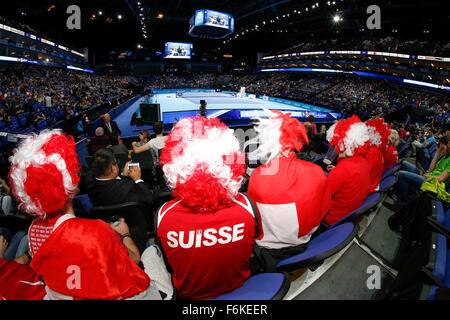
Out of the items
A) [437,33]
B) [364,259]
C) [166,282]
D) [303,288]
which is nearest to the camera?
[166,282]

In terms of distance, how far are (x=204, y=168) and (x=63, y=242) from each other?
84cm

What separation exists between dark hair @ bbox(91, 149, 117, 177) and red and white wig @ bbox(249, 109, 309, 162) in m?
1.72

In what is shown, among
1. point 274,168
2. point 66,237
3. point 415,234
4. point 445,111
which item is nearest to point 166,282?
point 66,237

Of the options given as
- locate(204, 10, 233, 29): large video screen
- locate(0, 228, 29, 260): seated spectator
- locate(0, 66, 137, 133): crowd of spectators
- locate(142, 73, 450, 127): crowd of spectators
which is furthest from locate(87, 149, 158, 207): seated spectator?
locate(204, 10, 233, 29): large video screen

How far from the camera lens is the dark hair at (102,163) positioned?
7.03 ft

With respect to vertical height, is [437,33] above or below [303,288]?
above

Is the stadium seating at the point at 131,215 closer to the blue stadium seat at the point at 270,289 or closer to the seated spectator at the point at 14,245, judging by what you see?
the seated spectator at the point at 14,245

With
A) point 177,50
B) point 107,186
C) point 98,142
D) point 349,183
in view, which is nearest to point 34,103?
point 98,142

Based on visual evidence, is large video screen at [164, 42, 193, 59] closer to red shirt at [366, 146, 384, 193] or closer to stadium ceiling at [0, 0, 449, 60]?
stadium ceiling at [0, 0, 449, 60]

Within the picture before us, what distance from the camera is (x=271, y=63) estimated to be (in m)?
46.5

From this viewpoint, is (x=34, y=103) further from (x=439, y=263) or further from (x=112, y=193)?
(x=439, y=263)

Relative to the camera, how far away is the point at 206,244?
1.15m

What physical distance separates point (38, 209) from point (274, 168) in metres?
1.72
